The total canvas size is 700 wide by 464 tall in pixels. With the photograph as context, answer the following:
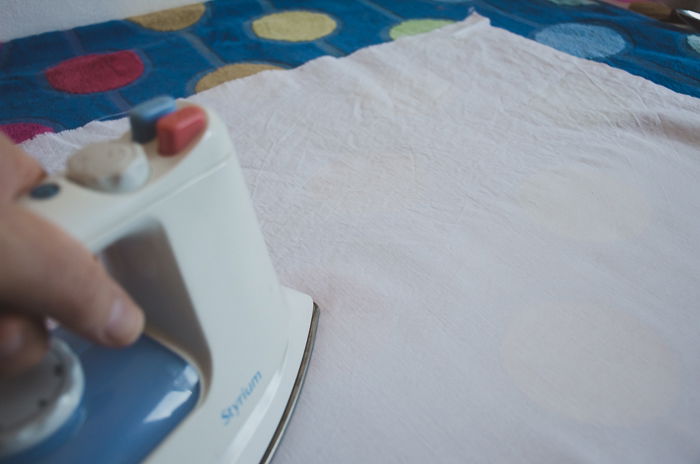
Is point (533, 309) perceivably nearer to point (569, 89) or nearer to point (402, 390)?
point (402, 390)

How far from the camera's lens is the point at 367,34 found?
974 mm

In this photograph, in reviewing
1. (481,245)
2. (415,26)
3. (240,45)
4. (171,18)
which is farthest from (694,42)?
(171,18)

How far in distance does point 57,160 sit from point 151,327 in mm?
387

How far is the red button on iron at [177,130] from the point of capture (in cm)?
30

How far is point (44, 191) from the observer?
0.26 metres

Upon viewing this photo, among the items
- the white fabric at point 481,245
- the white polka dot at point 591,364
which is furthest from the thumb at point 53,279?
the white polka dot at point 591,364

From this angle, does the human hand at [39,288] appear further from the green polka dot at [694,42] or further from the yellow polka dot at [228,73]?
the green polka dot at [694,42]

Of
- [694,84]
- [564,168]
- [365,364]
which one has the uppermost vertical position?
[694,84]

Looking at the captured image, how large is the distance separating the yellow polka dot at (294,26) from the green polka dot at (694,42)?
2.18 feet

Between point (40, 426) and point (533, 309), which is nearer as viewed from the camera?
point (40, 426)

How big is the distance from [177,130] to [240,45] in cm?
70

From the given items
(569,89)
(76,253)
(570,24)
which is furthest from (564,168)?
(76,253)

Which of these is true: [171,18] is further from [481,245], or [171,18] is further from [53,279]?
[53,279]

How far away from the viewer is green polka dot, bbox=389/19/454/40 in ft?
3.21
